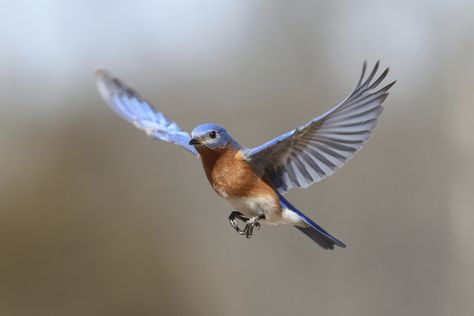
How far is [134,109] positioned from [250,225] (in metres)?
1.52

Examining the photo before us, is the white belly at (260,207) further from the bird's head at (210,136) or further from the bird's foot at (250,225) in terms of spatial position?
the bird's head at (210,136)

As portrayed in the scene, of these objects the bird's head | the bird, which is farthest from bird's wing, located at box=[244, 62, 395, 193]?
the bird's head

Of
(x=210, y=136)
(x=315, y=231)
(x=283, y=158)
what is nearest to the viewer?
(x=210, y=136)

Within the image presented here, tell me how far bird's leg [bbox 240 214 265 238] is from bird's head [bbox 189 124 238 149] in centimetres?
40

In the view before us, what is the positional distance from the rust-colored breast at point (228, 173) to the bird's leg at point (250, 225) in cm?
13

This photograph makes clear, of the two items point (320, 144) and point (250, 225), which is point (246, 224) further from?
point (320, 144)

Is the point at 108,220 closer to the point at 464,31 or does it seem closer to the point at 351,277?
the point at 351,277

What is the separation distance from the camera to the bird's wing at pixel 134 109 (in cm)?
533

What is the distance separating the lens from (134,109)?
5.51 m

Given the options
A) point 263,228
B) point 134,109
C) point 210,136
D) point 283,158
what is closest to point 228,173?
point 210,136

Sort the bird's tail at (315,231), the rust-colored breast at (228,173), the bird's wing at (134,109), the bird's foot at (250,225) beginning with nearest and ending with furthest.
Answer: the bird's foot at (250,225), the rust-colored breast at (228,173), the bird's tail at (315,231), the bird's wing at (134,109)

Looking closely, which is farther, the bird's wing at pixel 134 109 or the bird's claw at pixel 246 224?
the bird's wing at pixel 134 109

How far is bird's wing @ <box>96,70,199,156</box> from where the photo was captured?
533 cm

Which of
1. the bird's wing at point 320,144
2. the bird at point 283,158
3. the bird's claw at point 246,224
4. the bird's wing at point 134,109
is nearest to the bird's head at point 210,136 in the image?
the bird at point 283,158
